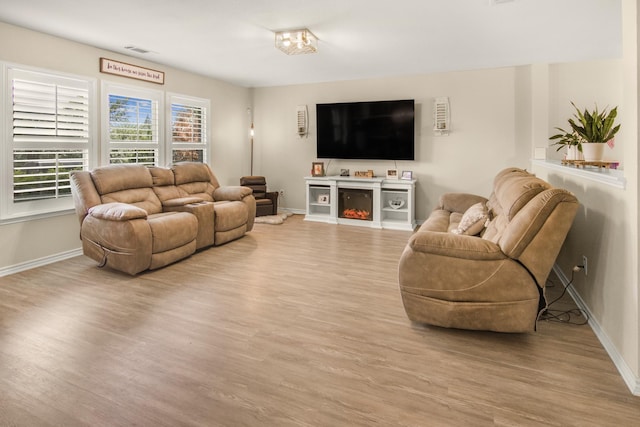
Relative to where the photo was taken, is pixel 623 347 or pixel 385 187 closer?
pixel 623 347

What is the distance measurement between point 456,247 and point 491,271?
25 centimetres

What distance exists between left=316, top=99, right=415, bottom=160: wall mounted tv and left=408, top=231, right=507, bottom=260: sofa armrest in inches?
155

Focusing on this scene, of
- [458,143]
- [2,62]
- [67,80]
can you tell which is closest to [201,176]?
[67,80]

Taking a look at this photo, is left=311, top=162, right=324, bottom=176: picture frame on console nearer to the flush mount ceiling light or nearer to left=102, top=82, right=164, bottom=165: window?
left=102, top=82, right=164, bottom=165: window

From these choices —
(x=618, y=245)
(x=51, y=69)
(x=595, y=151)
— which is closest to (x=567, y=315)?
(x=618, y=245)

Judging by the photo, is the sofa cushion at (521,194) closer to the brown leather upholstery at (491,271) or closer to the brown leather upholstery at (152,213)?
the brown leather upholstery at (491,271)

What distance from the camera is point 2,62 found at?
3.76 metres

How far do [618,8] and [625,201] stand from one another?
230 centimetres

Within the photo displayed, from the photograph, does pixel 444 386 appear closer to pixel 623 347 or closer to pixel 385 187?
pixel 623 347

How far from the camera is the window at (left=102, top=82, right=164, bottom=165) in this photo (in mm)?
4852

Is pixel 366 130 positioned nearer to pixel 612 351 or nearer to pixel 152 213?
pixel 152 213

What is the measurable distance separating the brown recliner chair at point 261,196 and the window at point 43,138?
266 cm

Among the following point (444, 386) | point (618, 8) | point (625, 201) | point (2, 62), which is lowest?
point (444, 386)

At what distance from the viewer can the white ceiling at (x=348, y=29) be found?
10.9ft
